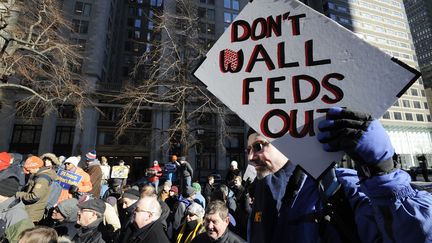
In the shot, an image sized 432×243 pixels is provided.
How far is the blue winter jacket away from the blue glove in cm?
9

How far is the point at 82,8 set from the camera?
1501 inches

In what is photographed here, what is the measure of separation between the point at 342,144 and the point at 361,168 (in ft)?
0.45

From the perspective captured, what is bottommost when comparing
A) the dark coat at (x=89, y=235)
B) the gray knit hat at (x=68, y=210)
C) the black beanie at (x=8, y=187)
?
the dark coat at (x=89, y=235)

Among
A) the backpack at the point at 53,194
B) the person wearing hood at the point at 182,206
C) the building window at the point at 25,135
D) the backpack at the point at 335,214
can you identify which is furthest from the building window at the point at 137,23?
the backpack at the point at 335,214

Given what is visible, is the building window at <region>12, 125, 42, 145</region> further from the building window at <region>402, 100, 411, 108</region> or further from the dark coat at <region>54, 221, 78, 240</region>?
the building window at <region>402, 100, 411, 108</region>

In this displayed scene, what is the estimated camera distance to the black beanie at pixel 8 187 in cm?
410

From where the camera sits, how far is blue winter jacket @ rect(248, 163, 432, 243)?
1058 mm

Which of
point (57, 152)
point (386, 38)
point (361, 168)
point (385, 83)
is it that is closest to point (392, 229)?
point (361, 168)

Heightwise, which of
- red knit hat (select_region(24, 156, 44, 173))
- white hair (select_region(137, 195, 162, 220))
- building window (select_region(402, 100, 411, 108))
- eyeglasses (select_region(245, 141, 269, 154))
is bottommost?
white hair (select_region(137, 195, 162, 220))

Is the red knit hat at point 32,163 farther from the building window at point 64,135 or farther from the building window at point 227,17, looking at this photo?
the building window at point 227,17

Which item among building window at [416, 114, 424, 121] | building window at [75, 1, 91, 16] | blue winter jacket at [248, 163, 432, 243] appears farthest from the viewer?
building window at [416, 114, 424, 121]

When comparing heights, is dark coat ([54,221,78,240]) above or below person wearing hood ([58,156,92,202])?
below

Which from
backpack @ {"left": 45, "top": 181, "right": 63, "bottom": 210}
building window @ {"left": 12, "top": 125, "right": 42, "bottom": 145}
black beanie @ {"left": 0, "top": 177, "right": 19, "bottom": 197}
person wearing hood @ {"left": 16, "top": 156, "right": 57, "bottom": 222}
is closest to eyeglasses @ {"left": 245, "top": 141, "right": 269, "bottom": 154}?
black beanie @ {"left": 0, "top": 177, "right": 19, "bottom": 197}

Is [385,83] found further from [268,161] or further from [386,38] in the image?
[386,38]
